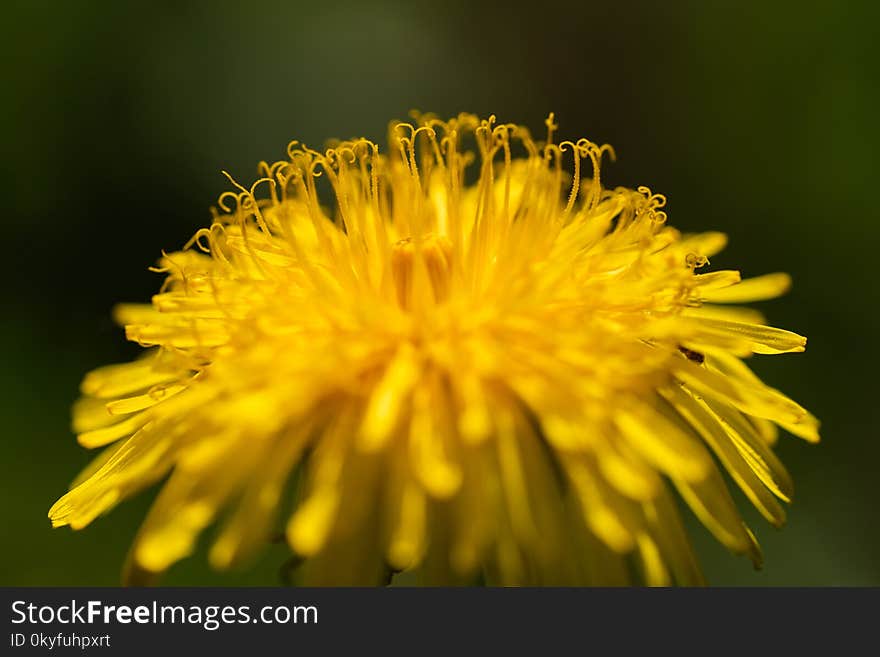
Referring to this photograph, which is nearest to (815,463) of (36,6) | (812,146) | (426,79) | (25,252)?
(812,146)

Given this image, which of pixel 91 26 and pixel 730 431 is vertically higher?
pixel 91 26

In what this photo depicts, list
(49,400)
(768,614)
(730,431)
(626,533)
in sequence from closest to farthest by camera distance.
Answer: (626,533) → (768,614) → (730,431) → (49,400)

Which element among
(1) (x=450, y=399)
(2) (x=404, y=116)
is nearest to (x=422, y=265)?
(1) (x=450, y=399)

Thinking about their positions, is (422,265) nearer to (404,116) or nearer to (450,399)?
(450,399)

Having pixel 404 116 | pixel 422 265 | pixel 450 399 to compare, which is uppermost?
pixel 404 116

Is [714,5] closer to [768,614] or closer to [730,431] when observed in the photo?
[730,431]

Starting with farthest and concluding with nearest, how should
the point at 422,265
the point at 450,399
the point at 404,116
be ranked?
1. the point at 404,116
2. the point at 422,265
3. the point at 450,399

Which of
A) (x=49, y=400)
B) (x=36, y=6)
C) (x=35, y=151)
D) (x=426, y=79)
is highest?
(x=36, y=6)
